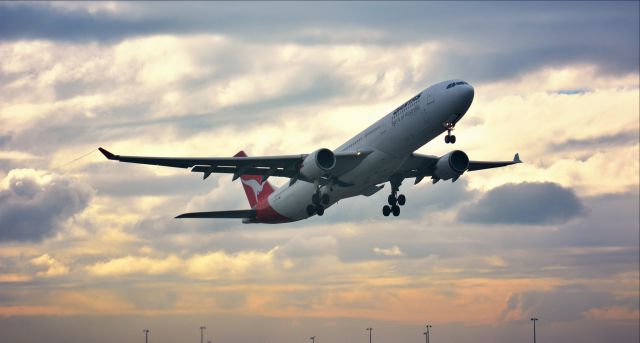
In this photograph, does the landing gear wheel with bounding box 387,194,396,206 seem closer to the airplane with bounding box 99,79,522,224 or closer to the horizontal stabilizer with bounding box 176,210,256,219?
the airplane with bounding box 99,79,522,224

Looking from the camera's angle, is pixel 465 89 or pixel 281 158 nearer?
pixel 465 89

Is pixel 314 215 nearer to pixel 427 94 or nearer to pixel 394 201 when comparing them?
pixel 394 201

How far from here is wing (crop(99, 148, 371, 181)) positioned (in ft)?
218

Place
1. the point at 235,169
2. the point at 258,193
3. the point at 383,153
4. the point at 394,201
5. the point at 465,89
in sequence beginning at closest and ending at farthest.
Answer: the point at 465,89, the point at 383,153, the point at 235,169, the point at 394,201, the point at 258,193

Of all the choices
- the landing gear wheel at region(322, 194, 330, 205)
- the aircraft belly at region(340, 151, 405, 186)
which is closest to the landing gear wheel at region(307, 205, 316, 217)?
the landing gear wheel at region(322, 194, 330, 205)

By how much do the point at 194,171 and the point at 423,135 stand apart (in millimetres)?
17034

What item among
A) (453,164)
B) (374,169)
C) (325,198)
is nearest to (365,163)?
(374,169)

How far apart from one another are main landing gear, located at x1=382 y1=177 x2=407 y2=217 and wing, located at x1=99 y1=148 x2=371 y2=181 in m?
7.18

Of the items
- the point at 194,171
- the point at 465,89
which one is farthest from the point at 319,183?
the point at 465,89

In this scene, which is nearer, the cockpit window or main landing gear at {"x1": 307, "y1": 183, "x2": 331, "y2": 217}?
the cockpit window

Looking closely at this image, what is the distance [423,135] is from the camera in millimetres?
63250

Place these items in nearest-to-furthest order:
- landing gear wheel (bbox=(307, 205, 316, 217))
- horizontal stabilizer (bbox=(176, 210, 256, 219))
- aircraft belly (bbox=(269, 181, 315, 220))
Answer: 1. landing gear wheel (bbox=(307, 205, 316, 217))
2. aircraft belly (bbox=(269, 181, 315, 220))
3. horizontal stabilizer (bbox=(176, 210, 256, 219))

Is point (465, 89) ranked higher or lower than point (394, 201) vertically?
higher

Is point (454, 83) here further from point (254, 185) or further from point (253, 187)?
point (253, 187)
